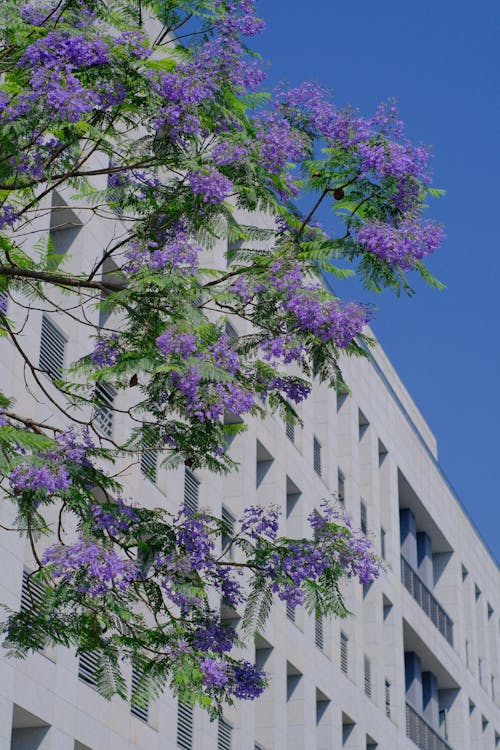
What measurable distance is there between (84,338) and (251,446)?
920 centimetres

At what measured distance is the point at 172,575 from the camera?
14961 millimetres

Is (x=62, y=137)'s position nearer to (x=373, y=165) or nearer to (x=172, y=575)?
(x=373, y=165)

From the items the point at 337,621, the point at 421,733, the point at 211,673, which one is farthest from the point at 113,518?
the point at 421,733

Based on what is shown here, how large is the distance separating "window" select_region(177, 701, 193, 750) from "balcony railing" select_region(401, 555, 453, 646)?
2078cm

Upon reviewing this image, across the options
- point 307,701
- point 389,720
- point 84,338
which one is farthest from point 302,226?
point 389,720

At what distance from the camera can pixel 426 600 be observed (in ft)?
184

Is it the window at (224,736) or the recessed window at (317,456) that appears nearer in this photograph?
the window at (224,736)

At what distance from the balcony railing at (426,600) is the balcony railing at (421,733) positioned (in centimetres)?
403

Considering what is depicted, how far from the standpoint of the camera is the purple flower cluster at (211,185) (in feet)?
48.1

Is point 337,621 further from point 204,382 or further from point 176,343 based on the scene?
point 176,343

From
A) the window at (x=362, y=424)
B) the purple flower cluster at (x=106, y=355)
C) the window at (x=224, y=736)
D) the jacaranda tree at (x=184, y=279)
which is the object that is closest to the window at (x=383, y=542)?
the window at (x=362, y=424)

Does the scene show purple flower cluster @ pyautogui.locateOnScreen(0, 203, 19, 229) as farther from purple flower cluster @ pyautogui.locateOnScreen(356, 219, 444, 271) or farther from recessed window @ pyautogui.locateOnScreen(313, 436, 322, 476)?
recessed window @ pyautogui.locateOnScreen(313, 436, 322, 476)

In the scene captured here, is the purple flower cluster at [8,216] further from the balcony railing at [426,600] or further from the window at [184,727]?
the balcony railing at [426,600]

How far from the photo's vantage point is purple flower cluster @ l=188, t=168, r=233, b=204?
1465cm
